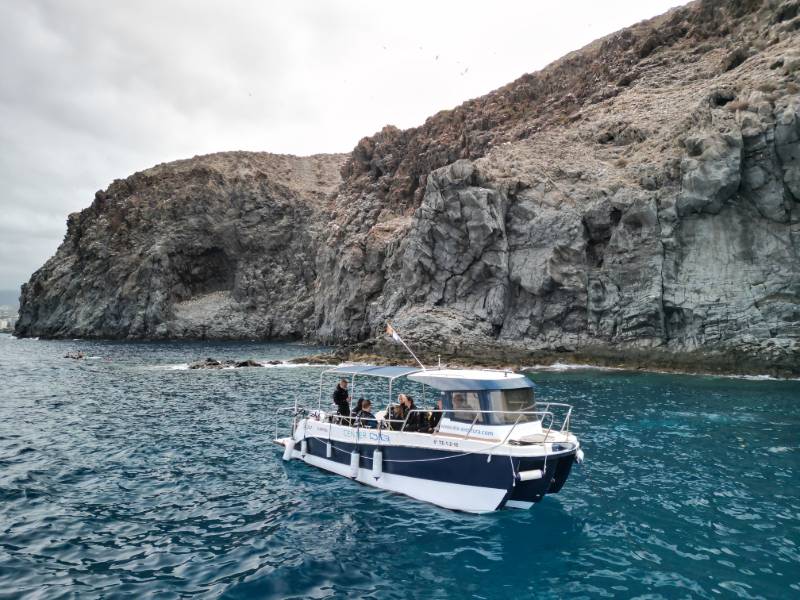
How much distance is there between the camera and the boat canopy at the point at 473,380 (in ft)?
49.2

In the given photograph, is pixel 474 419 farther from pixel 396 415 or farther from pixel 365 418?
pixel 365 418

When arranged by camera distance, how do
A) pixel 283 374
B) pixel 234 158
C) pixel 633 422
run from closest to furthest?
pixel 633 422, pixel 283 374, pixel 234 158

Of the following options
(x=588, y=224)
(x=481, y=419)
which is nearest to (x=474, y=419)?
(x=481, y=419)

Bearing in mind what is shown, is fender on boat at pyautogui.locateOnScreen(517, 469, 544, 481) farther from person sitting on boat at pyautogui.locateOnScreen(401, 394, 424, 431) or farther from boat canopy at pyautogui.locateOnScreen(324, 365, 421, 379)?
boat canopy at pyautogui.locateOnScreen(324, 365, 421, 379)

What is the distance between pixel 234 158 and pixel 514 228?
98.3 metres

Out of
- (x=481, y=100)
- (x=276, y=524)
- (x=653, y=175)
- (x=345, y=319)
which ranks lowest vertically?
(x=276, y=524)

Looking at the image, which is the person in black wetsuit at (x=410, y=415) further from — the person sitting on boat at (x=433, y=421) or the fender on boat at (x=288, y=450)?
the fender on boat at (x=288, y=450)

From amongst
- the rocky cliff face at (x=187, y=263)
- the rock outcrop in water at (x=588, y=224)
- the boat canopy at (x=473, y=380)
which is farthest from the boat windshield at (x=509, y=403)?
the rocky cliff face at (x=187, y=263)

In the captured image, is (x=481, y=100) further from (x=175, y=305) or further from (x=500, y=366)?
(x=175, y=305)

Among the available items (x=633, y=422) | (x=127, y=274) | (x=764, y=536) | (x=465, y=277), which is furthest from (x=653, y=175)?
(x=127, y=274)

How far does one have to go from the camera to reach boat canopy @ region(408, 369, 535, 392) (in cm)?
1498

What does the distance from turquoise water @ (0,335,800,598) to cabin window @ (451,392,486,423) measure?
8.90 ft

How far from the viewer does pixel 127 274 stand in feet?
346

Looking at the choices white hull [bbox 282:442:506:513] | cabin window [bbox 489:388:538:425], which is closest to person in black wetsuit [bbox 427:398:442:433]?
white hull [bbox 282:442:506:513]
